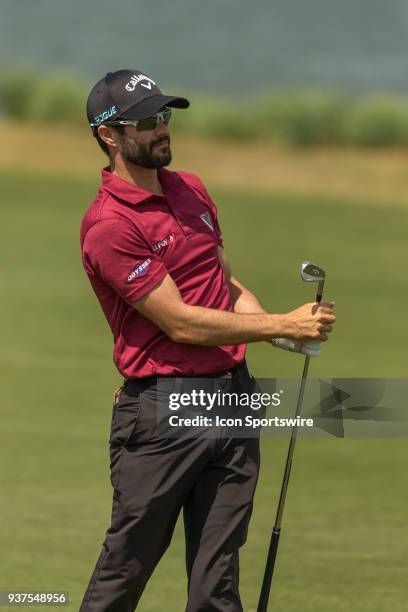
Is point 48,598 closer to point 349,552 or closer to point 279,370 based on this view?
point 349,552

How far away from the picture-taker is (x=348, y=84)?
44.3 m

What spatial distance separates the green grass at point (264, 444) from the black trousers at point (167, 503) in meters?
1.39

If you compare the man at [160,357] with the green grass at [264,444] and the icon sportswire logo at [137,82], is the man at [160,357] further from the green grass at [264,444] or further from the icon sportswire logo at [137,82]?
the green grass at [264,444]

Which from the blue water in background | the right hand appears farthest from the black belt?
the blue water in background

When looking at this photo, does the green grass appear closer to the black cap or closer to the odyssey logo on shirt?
the odyssey logo on shirt

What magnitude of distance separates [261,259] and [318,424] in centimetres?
1482

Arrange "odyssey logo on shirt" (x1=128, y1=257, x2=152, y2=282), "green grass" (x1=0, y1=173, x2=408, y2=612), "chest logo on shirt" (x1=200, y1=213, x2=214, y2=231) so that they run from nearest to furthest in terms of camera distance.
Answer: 1. "odyssey logo on shirt" (x1=128, y1=257, x2=152, y2=282)
2. "chest logo on shirt" (x1=200, y1=213, x2=214, y2=231)
3. "green grass" (x1=0, y1=173, x2=408, y2=612)

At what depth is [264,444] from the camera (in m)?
10.5

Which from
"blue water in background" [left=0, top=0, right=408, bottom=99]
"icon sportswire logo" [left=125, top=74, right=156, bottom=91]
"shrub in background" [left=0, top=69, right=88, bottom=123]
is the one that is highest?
"blue water in background" [left=0, top=0, right=408, bottom=99]

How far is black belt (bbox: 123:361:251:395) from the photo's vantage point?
16.6 ft

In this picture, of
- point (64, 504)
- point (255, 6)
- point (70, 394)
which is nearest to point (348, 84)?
point (255, 6)

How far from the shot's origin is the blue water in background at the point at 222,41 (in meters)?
44.6

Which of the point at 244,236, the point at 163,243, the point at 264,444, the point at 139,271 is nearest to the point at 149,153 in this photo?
the point at 163,243

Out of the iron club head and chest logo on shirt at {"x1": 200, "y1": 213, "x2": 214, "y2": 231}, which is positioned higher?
chest logo on shirt at {"x1": 200, "y1": 213, "x2": 214, "y2": 231}
